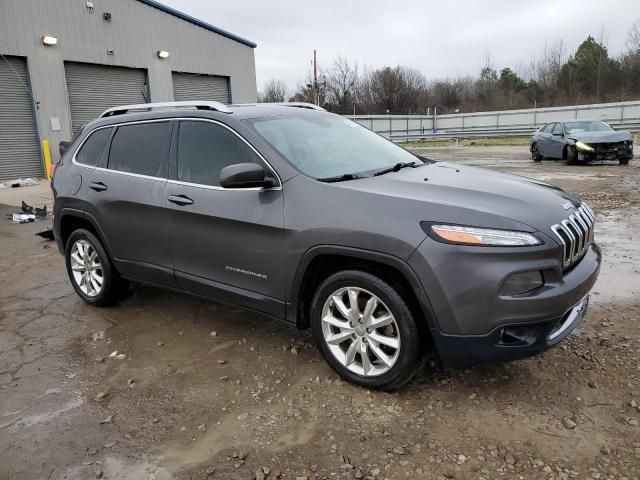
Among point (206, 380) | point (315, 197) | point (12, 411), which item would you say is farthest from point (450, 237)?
point (12, 411)

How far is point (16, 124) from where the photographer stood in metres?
15.6

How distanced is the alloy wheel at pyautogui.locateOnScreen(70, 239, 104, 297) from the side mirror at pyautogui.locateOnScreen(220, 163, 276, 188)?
213 centimetres

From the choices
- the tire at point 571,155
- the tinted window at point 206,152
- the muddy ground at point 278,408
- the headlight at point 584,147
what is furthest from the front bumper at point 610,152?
the tinted window at point 206,152

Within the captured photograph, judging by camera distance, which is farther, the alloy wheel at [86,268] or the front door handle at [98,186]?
the alloy wheel at [86,268]

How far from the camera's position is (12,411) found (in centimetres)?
320

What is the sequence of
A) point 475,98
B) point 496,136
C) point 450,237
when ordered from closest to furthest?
point 450,237
point 496,136
point 475,98

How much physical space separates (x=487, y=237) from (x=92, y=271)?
146 inches

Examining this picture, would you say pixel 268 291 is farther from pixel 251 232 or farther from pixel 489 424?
pixel 489 424

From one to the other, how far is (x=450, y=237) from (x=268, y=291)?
1.32m

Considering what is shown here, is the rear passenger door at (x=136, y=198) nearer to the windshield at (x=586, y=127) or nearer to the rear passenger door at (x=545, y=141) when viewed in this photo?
the windshield at (x=586, y=127)

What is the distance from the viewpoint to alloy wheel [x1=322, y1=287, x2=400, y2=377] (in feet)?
9.98

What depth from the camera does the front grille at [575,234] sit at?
9.37 feet

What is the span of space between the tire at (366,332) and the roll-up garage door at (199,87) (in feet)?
60.5

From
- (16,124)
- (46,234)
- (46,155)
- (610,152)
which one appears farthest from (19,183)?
(610,152)
